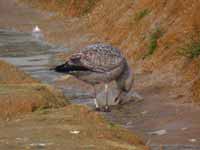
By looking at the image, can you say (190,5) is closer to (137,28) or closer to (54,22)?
(137,28)

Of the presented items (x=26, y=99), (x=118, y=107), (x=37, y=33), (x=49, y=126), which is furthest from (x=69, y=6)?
(x=49, y=126)

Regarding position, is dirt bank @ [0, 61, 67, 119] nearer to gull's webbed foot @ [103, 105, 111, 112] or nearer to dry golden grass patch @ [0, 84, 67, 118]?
dry golden grass patch @ [0, 84, 67, 118]

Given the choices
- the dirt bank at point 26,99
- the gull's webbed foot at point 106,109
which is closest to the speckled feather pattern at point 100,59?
the gull's webbed foot at point 106,109

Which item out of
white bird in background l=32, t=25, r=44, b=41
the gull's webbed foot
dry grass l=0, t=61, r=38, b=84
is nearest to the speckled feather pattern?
the gull's webbed foot

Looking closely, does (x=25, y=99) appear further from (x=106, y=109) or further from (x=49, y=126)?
(x=106, y=109)

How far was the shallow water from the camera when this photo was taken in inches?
393

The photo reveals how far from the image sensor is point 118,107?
1259cm

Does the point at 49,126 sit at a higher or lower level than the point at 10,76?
lower

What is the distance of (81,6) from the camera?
24828 millimetres

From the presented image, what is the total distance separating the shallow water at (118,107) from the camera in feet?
32.7

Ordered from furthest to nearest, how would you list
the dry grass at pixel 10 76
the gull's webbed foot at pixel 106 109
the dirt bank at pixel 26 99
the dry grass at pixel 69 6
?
the dry grass at pixel 69 6
the gull's webbed foot at pixel 106 109
the dry grass at pixel 10 76
the dirt bank at pixel 26 99

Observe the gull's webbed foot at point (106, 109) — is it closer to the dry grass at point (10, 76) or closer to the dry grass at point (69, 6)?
the dry grass at point (10, 76)

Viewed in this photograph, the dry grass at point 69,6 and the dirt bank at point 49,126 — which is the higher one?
the dry grass at point 69,6

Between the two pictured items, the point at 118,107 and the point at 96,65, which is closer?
the point at 96,65
